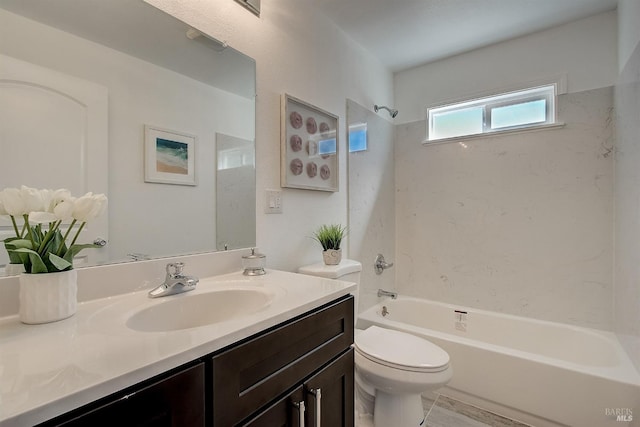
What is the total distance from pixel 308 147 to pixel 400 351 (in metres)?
1.20

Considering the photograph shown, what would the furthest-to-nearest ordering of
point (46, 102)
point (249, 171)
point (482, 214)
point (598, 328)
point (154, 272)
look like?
point (482, 214) → point (598, 328) → point (249, 171) → point (154, 272) → point (46, 102)

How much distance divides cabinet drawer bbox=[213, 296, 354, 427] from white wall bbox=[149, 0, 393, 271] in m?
0.64

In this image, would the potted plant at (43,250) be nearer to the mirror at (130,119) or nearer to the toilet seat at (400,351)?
the mirror at (130,119)

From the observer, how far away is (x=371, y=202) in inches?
94.9

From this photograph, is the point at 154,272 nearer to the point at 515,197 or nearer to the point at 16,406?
the point at 16,406

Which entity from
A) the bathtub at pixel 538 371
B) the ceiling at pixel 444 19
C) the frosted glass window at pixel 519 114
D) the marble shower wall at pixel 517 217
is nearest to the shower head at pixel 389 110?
the marble shower wall at pixel 517 217

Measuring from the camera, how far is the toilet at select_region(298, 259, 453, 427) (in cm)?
134

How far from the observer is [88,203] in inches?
29.5

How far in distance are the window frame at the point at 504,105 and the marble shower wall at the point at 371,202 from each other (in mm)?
419

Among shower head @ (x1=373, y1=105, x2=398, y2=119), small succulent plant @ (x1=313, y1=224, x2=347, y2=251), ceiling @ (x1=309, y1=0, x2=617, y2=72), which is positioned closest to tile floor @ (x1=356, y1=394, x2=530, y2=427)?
small succulent plant @ (x1=313, y1=224, x2=347, y2=251)

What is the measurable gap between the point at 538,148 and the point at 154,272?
2515mm

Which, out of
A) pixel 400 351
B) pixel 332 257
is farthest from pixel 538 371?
pixel 332 257

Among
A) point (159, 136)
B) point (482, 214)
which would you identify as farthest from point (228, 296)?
point (482, 214)

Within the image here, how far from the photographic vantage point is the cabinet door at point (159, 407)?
457 mm
